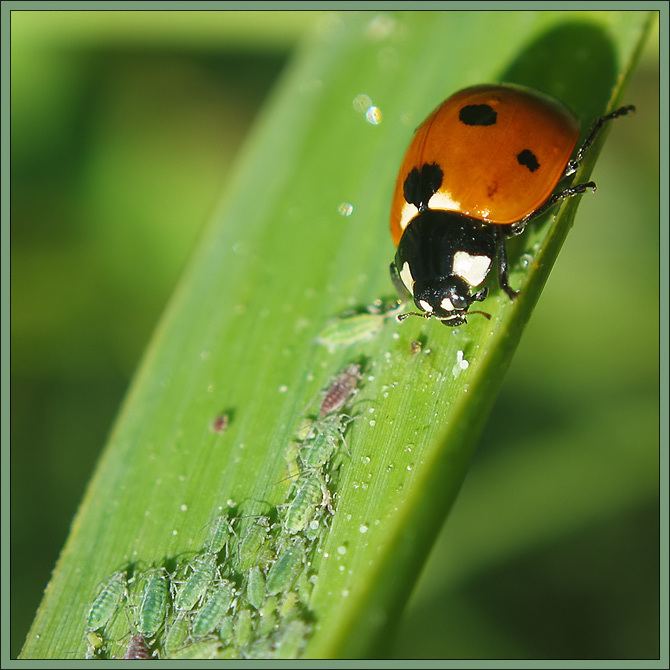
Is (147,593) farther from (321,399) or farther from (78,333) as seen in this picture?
(78,333)

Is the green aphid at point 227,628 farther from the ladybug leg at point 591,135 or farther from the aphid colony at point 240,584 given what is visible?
the ladybug leg at point 591,135

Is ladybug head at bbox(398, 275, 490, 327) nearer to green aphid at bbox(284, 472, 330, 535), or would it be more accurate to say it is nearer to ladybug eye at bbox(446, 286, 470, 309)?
ladybug eye at bbox(446, 286, 470, 309)

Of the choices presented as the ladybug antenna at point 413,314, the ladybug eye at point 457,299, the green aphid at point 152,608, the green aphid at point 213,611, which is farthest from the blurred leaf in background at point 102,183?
the ladybug eye at point 457,299

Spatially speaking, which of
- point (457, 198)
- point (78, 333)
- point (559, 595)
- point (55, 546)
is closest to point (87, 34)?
point (78, 333)

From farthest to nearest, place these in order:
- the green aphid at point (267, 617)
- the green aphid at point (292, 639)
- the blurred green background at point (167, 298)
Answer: the blurred green background at point (167, 298) < the green aphid at point (267, 617) < the green aphid at point (292, 639)

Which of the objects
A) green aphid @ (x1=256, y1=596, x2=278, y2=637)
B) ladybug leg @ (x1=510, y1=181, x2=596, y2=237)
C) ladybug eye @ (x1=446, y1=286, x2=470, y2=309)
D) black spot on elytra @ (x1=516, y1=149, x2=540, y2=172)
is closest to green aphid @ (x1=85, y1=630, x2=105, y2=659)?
green aphid @ (x1=256, y1=596, x2=278, y2=637)

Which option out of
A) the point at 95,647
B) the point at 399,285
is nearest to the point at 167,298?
the point at 399,285

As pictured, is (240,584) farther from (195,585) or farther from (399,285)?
(399,285)

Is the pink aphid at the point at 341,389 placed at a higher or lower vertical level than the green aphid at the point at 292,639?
higher
